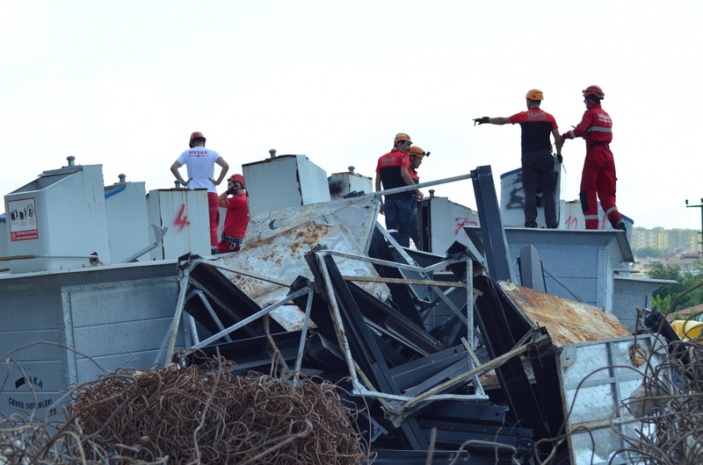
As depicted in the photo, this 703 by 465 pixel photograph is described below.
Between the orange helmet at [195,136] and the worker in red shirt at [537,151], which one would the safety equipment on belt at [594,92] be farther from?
the orange helmet at [195,136]

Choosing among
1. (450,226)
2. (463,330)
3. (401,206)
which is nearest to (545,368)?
(463,330)

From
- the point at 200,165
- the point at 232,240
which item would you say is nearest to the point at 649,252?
the point at 232,240

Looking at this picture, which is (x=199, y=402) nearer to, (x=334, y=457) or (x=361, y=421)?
(x=334, y=457)

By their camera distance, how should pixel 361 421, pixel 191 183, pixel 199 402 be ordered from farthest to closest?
1. pixel 191 183
2. pixel 361 421
3. pixel 199 402

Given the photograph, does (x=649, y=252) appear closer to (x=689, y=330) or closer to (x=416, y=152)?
(x=416, y=152)

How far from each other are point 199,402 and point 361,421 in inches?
74.9

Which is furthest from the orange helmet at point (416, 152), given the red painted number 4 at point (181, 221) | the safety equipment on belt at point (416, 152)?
the red painted number 4 at point (181, 221)

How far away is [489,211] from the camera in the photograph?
31.0ft

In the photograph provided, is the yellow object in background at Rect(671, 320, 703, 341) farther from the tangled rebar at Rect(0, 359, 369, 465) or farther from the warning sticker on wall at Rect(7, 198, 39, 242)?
the warning sticker on wall at Rect(7, 198, 39, 242)

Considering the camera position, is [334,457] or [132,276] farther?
[132,276]

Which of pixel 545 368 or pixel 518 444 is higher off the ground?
pixel 545 368

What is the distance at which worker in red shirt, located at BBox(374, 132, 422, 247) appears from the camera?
39.0 feet

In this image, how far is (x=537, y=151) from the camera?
1139 cm

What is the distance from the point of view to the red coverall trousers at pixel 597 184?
11.6 metres
